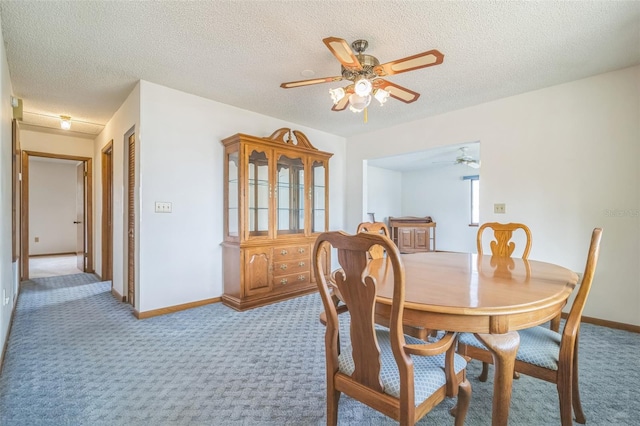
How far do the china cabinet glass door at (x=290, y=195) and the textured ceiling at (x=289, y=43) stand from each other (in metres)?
0.88

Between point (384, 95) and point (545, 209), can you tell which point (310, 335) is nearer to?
point (384, 95)

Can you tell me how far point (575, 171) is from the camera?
3.01 metres

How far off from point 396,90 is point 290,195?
2029 millimetres

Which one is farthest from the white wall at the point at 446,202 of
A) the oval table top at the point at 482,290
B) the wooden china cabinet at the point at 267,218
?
the oval table top at the point at 482,290

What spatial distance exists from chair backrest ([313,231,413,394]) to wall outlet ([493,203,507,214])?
9.94ft

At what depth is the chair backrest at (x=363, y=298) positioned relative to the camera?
1.01 m

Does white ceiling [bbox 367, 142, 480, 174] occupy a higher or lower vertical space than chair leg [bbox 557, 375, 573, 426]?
higher

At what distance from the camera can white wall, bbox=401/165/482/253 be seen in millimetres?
7672

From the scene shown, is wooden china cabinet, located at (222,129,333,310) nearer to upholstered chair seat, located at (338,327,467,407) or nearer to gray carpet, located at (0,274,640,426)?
gray carpet, located at (0,274,640,426)

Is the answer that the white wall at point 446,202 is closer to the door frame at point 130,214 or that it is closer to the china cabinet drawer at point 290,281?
the china cabinet drawer at point 290,281

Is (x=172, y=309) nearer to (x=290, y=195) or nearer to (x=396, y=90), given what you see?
(x=290, y=195)

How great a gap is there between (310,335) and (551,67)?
10.6 ft

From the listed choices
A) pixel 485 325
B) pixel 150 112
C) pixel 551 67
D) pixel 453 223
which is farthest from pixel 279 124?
pixel 453 223

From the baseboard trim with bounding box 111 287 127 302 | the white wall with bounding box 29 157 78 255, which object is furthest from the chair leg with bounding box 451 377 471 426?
the white wall with bounding box 29 157 78 255
